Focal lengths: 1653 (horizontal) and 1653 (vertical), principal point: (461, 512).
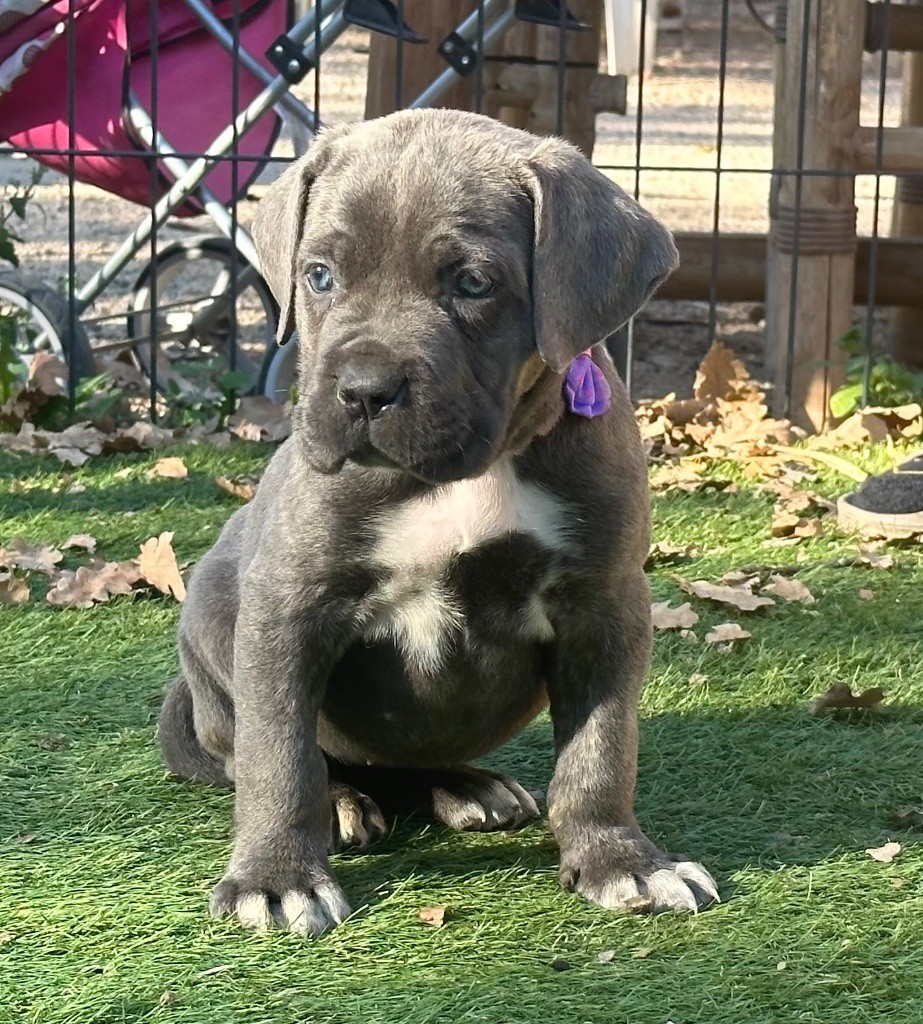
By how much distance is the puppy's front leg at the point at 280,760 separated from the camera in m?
2.82

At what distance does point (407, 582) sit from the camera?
2.86 meters

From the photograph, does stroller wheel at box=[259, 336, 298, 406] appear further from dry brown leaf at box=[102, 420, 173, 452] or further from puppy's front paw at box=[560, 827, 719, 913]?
puppy's front paw at box=[560, 827, 719, 913]

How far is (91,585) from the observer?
14.8 ft

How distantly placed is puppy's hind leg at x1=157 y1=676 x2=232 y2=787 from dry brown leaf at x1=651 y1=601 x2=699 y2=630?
1.42m

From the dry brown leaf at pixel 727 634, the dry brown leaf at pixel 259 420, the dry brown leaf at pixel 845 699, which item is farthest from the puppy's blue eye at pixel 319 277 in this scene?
the dry brown leaf at pixel 259 420

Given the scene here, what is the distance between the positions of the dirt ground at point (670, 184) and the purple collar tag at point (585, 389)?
3479 millimetres

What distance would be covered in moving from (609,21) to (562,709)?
6779 millimetres

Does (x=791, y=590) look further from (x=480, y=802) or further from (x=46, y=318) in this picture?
(x=46, y=318)

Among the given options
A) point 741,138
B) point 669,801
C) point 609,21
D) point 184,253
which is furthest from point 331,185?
point 741,138

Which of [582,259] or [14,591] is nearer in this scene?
[582,259]

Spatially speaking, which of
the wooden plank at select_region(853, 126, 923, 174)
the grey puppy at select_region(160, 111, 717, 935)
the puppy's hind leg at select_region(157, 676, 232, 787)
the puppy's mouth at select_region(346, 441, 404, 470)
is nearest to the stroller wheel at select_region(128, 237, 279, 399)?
the wooden plank at select_region(853, 126, 923, 174)

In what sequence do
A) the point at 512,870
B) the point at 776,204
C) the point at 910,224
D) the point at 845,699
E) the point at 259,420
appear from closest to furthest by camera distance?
the point at 512,870, the point at 845,699, the point at 259,420, the point at 776,204, the point at 910,224

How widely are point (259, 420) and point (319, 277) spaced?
11.8 ft

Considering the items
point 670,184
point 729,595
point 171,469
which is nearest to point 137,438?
point 171,469
